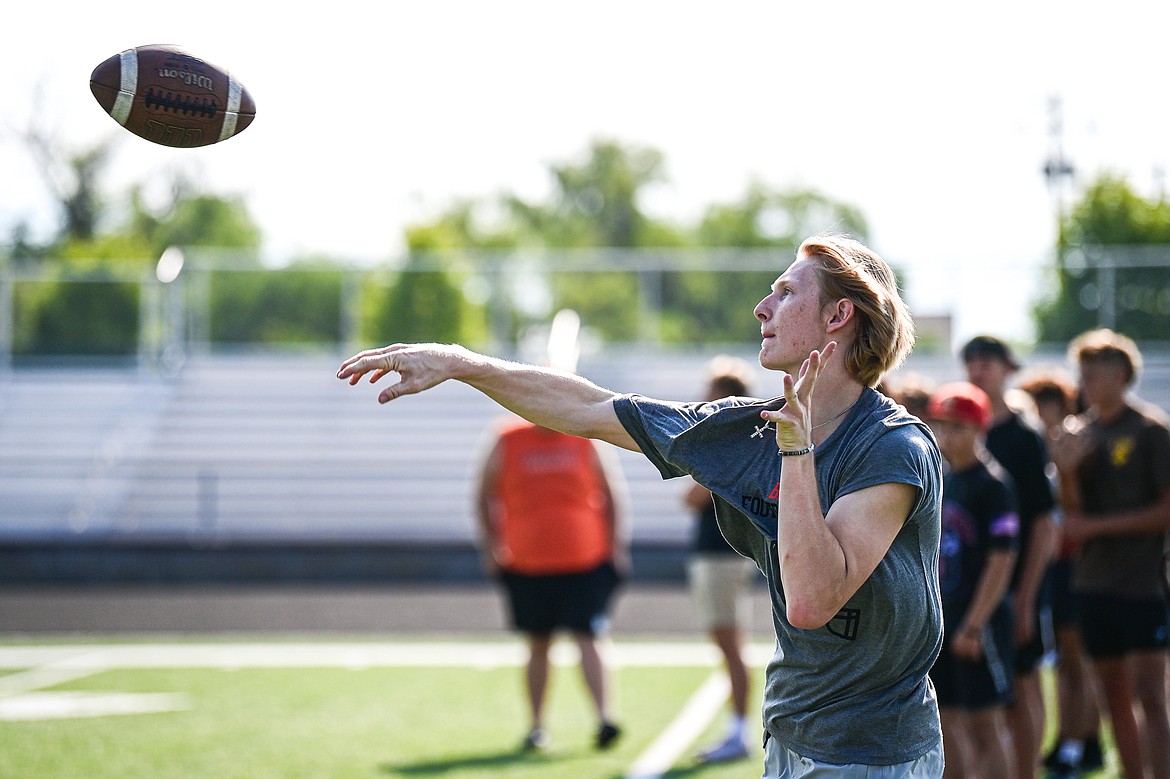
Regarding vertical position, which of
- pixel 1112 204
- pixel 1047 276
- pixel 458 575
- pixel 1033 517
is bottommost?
pixel 458 575

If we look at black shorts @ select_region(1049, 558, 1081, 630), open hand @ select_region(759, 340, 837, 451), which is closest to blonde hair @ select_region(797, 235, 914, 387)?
open hand @ select_region(759, 340, 837, 451)

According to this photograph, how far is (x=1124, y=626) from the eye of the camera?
5715 millimetres

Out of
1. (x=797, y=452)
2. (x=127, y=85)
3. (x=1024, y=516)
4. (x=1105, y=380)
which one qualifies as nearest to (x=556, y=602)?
(x=1024, y=516)

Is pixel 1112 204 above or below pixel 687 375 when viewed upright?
above

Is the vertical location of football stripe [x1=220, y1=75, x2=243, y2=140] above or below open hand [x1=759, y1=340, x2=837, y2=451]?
above

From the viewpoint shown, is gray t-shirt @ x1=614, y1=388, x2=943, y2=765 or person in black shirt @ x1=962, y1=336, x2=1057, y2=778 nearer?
gray t-shirt @ x1=614, y1=388, x2=943, y2=765

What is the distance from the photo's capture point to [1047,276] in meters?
19.4

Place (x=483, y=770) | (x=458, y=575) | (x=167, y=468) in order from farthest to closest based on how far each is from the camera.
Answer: (x=167, y=468) < (x=458, y=575) < (x=483, y=770)

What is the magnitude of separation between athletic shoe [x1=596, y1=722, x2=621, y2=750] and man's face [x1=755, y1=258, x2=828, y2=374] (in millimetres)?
4838

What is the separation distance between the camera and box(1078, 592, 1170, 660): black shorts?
5672 millimetres

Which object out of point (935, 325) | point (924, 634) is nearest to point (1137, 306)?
point (935, 325)

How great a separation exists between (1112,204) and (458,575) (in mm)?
20938

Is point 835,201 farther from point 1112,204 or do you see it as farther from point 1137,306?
point 1137,306

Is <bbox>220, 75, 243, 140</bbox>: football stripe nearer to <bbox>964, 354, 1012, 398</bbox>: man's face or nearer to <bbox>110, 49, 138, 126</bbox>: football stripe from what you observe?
<bbox>110, 49, 138, 126</bbox>: football stripe
